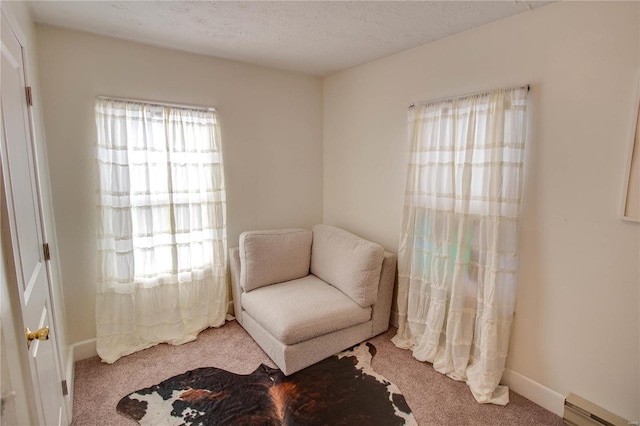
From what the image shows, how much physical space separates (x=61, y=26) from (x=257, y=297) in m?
2.38

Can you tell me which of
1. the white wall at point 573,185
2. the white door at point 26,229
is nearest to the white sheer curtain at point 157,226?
the white door at point 26,229

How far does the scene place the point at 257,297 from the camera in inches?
106

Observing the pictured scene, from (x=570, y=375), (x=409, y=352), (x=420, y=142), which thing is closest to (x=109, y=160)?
(x=420, y=142)

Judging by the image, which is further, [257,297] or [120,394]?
[257,297]

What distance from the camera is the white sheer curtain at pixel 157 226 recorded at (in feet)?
7.98

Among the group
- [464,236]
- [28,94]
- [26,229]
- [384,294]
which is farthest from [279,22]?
[384,294]

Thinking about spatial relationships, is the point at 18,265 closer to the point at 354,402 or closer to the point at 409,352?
the point at 354,402

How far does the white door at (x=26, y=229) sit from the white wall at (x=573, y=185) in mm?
2460

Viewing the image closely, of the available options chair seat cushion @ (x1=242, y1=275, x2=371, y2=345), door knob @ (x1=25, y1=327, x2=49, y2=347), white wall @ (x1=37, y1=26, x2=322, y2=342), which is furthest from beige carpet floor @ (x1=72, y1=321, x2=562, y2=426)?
door knob @ (x1=25, y1=327, x2=49, y2=347)

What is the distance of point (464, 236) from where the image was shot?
226 centimetres

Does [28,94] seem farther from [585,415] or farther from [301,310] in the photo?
[585,415]

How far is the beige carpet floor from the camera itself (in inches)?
76.8

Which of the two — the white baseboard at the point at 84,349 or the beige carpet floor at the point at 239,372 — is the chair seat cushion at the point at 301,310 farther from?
the white baseboard at the point at 84,349

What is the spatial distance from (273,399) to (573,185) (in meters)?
2.22
